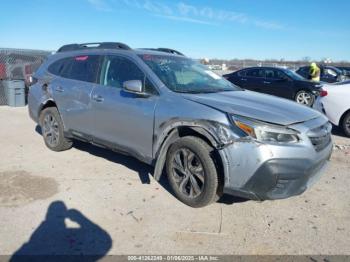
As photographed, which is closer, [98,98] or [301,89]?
[98,98]

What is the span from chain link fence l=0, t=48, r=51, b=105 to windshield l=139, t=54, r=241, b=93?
8839 millimetres

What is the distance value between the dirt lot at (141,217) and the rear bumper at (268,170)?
16.5 inches

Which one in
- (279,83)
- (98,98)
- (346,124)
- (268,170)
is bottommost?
(346,124)

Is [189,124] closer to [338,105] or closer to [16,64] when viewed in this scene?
[338,105]

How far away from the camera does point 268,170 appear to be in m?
3.30

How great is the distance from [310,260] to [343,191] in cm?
189

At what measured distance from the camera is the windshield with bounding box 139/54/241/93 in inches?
170

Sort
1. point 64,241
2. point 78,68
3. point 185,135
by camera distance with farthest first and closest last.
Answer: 1. point 78,68
2. point 185,135
3. point 64,241

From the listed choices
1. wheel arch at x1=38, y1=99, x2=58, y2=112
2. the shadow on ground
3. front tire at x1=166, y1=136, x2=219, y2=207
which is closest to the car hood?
front tire at x1=166, y1=136, x2=219, y2=207

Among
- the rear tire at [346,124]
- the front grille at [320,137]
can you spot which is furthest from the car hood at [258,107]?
the rear tire at [346,124]

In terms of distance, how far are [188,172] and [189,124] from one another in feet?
1.86

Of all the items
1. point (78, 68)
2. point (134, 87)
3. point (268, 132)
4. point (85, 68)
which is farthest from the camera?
point (78, 68)

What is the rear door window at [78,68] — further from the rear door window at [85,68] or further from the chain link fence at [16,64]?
the chain link fence at [16,64]

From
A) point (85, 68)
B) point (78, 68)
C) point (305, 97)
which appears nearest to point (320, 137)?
point (85, 68)
